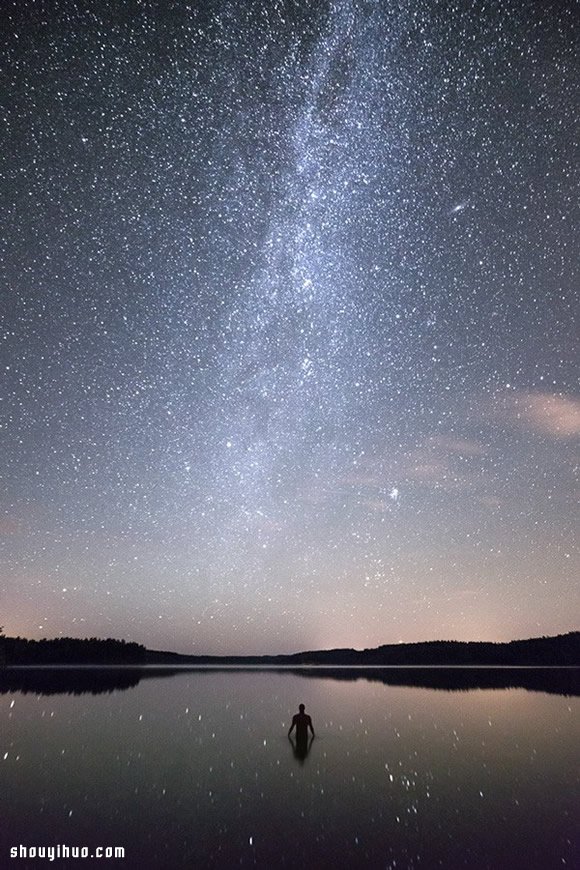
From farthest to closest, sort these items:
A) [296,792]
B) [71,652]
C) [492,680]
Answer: [71,652] < [492,680] < [296,792]

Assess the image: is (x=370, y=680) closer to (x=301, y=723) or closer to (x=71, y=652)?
(x=301, y=723)

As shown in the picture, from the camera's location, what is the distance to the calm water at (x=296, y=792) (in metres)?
12.1

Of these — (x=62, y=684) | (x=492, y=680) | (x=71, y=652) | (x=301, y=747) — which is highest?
(x=71, y=652)

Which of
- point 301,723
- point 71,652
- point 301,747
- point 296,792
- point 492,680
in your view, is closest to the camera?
point 296,792

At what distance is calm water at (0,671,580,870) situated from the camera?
12.1 meters

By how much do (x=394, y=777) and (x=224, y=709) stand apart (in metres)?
28.9

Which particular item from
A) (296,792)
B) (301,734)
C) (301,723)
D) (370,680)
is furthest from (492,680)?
(296,792)

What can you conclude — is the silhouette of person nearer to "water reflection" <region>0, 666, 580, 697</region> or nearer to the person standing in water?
the person standing in water

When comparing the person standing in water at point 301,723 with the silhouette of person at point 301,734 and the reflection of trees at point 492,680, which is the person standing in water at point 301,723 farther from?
the reflection of trees at point 492,680

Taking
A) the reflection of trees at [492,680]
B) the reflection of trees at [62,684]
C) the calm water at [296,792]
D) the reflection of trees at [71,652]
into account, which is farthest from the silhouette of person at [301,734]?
the reflection of trees at [71,652]

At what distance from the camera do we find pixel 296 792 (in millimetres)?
17141

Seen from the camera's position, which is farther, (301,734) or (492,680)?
(492,680)

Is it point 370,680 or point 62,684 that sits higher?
point 370,680

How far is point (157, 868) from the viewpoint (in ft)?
36.0
